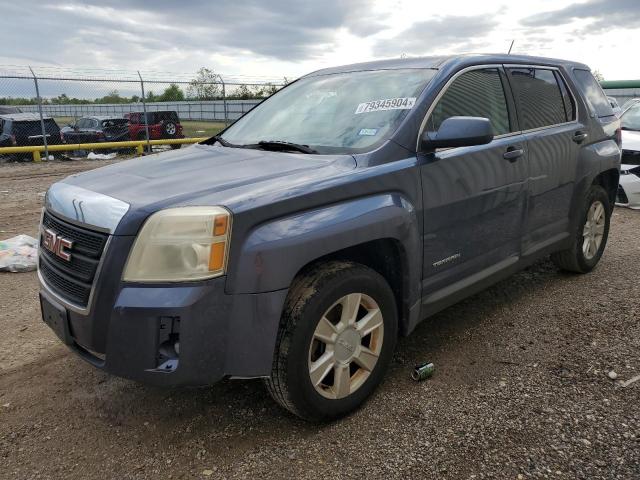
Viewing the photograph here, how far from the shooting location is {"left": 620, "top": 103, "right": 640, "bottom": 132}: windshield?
28.4 ft

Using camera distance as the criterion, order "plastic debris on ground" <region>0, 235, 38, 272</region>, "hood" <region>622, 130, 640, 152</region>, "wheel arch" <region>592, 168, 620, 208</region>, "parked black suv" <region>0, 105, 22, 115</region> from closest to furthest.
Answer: "wheel arch" <region>592, 168, 620, 208</region>
"plastic debris on ground" <region>0, 235, 38, 272</region>
"hood" <region>622, 130, 640, 152</region>
"parked black suv" <region>0, 105, 22, 115</region>

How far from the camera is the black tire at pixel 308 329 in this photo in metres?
2.39

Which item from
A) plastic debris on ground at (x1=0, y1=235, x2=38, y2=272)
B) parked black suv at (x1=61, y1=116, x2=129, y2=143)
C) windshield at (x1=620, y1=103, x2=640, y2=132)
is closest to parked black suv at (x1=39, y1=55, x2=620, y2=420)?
plastic debris on ground at (x1=0, y1=235, x2=38, y2=272)

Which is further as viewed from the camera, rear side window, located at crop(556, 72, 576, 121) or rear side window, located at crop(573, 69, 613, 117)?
rear side window, located at crop(573, 69, 613, 117)

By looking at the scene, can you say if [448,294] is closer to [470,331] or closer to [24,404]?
[470,331]

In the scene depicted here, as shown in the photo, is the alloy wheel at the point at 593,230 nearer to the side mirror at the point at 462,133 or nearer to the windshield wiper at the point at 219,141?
the side mirror at the point at 462,133

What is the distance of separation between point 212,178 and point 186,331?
0.79 metres

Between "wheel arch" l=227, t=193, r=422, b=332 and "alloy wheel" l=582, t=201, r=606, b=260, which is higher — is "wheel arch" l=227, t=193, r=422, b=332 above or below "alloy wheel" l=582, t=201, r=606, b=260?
above

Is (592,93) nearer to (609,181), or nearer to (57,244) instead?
(609,181)

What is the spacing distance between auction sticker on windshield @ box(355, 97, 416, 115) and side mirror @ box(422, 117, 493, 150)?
25 cm

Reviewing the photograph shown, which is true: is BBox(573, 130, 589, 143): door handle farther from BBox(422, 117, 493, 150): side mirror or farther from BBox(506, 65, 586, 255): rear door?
BBox(422, 117, 493, 150): side mirror

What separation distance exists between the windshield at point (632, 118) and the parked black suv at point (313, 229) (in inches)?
225

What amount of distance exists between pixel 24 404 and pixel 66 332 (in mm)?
771

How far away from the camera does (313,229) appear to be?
240 cm
